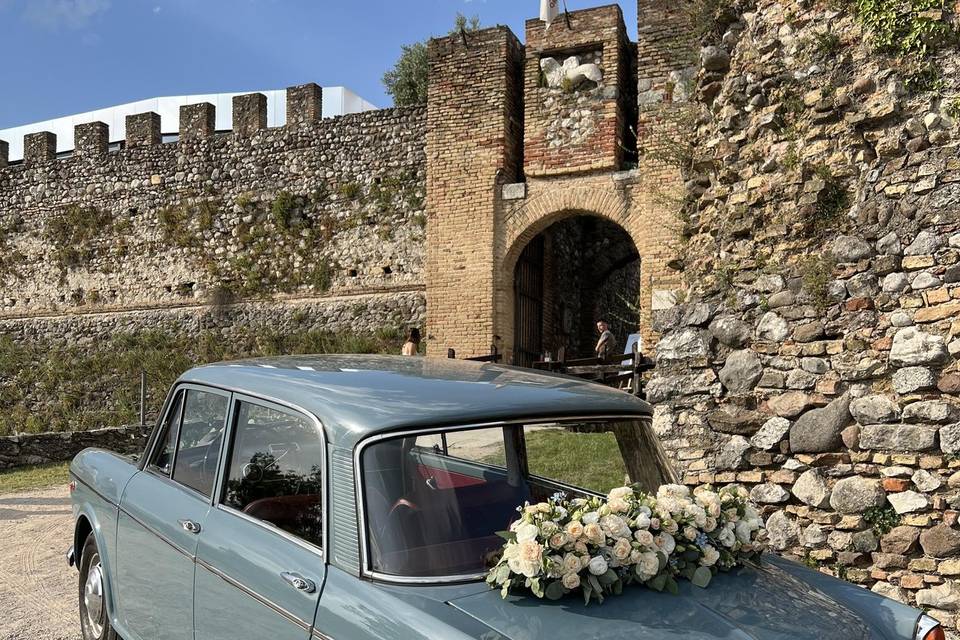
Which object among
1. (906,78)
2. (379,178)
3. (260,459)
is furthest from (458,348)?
(260,459)

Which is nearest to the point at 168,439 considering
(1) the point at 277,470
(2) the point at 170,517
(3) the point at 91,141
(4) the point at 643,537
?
(2) the point at 170,517

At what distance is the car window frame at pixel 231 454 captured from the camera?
7.25ft

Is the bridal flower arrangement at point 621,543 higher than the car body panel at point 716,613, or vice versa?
the bridal flower arrangement at point 621,543

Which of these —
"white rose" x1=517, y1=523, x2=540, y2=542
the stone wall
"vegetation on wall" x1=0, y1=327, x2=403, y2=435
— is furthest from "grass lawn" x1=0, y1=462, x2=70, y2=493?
"white rose" x1=517, y1=523, x2=540, y2=542

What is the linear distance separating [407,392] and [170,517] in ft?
3.83

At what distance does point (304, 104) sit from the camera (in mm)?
15711

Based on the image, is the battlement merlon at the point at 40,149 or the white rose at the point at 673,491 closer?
the white rose at the point at 673,491

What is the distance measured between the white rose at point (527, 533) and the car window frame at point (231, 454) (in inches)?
21.3

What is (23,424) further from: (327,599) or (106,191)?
(327,599)

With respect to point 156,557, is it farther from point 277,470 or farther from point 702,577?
point 702,577

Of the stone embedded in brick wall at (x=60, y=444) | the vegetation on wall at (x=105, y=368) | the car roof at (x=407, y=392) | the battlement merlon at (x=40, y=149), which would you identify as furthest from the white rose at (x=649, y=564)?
the battlement merlon at (x=40, y=149)

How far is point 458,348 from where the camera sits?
12.3 m

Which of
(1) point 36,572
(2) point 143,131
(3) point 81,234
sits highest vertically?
(2) point 143,131

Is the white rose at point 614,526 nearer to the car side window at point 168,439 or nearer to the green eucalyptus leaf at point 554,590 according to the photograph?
the green eucalyptus leaf at point 554,590
